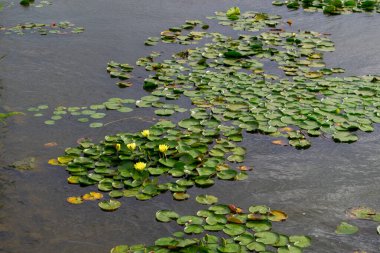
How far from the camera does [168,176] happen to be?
11.2 ft

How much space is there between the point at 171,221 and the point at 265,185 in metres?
0.66

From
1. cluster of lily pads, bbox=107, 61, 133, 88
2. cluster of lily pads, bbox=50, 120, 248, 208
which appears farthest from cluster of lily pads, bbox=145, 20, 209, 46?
cluster of lily pads, bbox=50, 120, 248, 208

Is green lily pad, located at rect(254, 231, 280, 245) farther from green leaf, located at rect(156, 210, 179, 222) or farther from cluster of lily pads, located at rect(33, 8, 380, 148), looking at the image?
cluster of lily pads, located at rect(33, 8, 380, 148)

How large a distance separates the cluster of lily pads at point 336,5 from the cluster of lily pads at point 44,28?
2361 millimetres

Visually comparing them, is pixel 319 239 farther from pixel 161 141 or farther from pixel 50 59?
pixel 50 59

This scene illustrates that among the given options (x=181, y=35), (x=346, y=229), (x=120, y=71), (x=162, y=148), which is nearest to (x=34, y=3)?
(x=181, y=35)

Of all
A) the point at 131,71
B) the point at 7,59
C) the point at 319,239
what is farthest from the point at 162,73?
the point at 319,239

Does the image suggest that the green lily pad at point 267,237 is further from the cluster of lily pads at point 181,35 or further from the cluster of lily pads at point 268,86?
the cluster of lily pads at point 181,35

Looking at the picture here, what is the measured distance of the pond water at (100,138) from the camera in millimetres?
2939

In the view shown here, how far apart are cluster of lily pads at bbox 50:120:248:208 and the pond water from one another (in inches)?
2.9

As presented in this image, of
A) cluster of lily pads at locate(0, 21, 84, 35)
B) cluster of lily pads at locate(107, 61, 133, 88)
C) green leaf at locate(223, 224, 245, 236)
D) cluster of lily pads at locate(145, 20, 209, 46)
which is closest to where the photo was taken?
green leaf at locate(223, 224, 245, 236)

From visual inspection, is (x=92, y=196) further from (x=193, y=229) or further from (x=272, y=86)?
(x=272, y=86)

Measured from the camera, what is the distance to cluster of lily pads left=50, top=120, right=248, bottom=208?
10.8 ft

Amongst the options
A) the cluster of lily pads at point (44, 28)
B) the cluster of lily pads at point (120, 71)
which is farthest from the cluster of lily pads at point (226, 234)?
the cluster of lily pads at point (44, 28)
